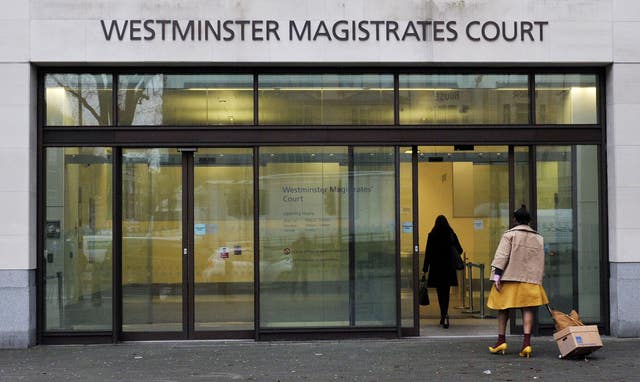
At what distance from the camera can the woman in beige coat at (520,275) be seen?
9.74 meters

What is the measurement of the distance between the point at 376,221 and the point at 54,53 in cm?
521

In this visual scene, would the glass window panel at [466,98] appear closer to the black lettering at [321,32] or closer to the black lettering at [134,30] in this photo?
the black lettering at [321,32]

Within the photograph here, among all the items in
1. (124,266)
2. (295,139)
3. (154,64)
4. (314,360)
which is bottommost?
(314,360)

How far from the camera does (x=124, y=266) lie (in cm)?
1136

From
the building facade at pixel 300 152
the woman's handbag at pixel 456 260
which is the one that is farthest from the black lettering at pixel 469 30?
the woman's handbag at pixel 456 260

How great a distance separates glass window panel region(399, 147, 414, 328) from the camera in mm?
11391

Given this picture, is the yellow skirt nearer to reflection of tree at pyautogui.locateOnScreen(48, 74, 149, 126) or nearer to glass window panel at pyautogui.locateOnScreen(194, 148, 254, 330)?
glass window panel at pyautogui.locateOnScreen(194, 148, 254, 330)

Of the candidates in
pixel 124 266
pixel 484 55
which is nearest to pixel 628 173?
pixel 484 55

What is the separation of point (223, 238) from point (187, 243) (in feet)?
1.74

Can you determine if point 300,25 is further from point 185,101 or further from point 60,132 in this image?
point 60,132

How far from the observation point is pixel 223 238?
1142cm

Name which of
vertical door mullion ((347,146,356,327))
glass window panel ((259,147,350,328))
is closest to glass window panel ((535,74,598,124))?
vertical door mullion ((347,146,356,327))

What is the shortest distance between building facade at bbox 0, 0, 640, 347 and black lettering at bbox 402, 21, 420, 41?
32 mm

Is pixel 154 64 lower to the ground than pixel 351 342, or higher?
higher
